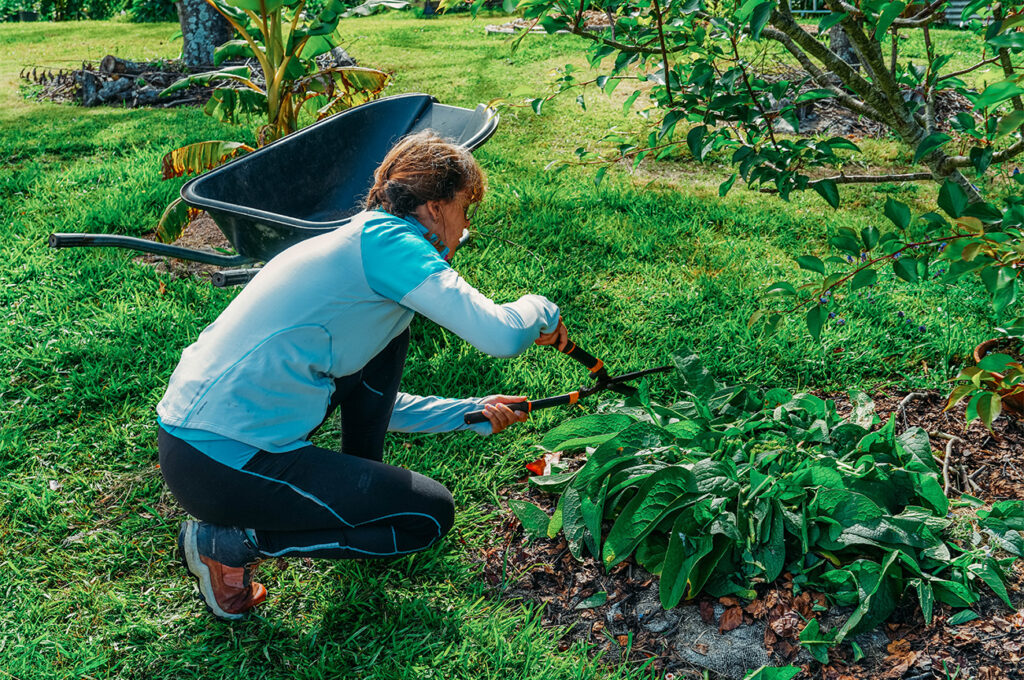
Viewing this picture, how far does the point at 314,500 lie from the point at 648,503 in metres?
0.95

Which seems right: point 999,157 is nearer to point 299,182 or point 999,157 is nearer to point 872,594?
point 872,594

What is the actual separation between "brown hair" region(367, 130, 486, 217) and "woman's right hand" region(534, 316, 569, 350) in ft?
1.70

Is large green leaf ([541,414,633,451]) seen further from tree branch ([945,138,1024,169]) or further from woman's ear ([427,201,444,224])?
tree branch ([945,138,1024,169])

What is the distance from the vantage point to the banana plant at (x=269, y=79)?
4.09 meters

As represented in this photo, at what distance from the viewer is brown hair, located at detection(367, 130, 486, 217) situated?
7.49ft

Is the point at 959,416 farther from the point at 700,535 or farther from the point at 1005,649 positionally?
the point at 700,535

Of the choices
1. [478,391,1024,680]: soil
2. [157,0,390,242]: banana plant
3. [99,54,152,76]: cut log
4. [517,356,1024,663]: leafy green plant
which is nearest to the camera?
[478,391,1024,680]: soil

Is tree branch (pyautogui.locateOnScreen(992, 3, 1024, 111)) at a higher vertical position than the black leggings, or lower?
higher

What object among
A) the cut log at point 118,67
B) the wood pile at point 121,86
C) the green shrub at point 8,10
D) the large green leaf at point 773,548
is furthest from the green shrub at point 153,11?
the large green leaf at point 773,548

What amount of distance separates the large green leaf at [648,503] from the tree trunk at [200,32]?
24.1 feet

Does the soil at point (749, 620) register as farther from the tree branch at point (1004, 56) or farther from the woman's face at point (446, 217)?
the tree branch at point (1004, 56)

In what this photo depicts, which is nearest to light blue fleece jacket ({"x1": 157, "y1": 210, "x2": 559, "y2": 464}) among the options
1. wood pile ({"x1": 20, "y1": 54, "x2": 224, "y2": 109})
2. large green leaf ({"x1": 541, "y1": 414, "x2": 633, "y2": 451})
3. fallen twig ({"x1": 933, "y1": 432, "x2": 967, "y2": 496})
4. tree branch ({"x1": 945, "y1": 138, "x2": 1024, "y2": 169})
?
large green leaf ({"x1": 541, "y1": 414, "x2": 633, "y2": 451})

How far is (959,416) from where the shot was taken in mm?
2918

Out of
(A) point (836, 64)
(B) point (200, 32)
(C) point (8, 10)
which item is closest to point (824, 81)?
(A) point (836, 64)
